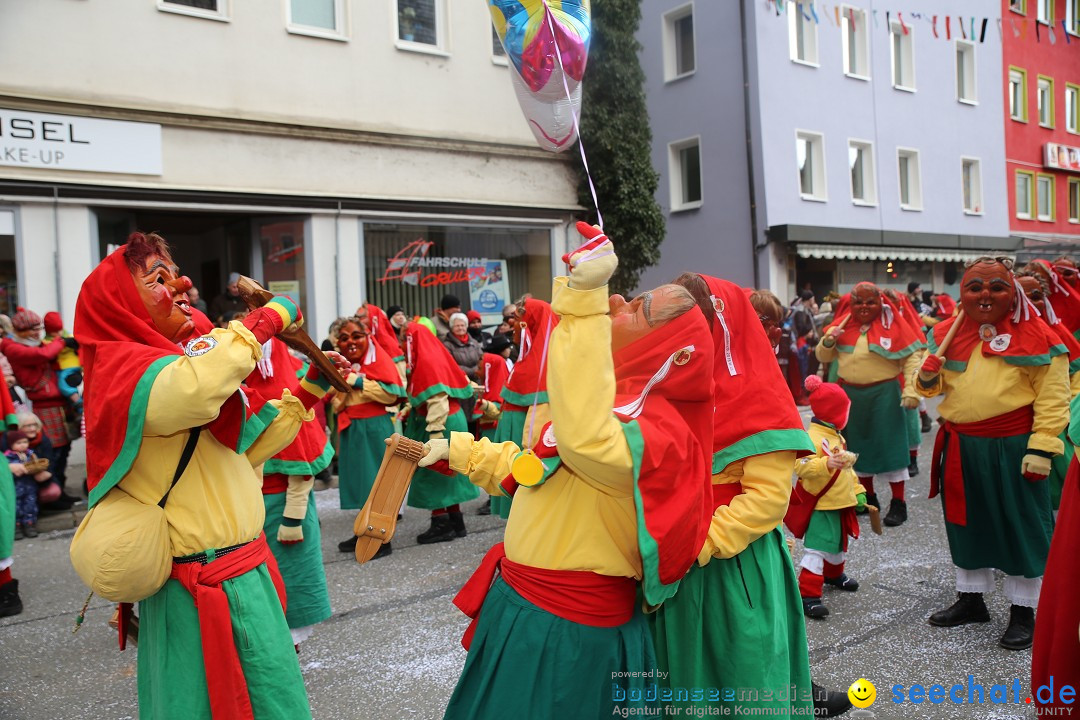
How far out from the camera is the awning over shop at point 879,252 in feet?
61.3

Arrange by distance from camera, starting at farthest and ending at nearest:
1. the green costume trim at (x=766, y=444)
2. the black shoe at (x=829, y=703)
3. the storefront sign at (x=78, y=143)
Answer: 1. the storefront sign at (x=78, y=143)
2. the black shoe at (x=829, y=703)
3. the green costume trim at (x=766, y=444)

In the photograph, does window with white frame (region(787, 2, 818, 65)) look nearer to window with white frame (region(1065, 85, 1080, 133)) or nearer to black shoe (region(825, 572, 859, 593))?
window with white frame (region(1065, 85, 1080, 133))

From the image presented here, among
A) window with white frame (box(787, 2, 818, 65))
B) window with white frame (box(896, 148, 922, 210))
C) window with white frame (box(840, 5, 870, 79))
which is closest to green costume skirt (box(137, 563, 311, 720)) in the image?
window with white frame (box(787, 2, 818, 65))

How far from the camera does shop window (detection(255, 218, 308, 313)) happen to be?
1159 cm

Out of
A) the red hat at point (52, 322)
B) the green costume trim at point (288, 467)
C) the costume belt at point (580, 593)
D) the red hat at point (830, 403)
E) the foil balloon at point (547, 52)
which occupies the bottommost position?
the costume belt at point (580, 593)

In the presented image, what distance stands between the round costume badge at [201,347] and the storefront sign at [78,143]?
8494 millimetres

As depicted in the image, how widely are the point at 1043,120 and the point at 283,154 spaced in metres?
24.8

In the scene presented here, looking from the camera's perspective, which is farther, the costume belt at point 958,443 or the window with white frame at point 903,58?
Answer: the window with white frame at point 903,58

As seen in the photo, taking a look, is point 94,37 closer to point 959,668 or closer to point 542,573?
point 542,573

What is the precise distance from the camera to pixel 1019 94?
25.0m

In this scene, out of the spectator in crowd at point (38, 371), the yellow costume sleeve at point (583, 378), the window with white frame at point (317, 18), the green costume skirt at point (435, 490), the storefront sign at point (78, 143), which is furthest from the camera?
the window with white frame at point (317, 18)

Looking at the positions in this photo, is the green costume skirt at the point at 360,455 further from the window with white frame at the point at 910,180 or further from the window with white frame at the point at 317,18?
the window with white frame at the point at 910,180

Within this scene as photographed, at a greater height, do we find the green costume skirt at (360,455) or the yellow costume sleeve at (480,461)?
the yellow costume sleeve at (480,461)

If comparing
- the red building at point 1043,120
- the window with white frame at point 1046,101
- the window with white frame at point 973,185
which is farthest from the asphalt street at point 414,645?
A: the window with white frame at point 1046,101
